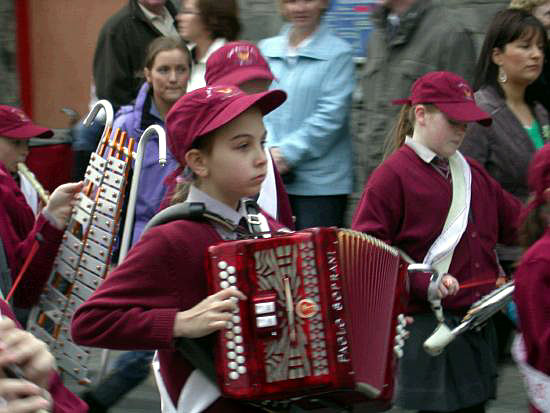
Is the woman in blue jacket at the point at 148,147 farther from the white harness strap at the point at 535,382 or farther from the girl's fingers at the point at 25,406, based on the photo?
the girl's fingers at the point at 25,406

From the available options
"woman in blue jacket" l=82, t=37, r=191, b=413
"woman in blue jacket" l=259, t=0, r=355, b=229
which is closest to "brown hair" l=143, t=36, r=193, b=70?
"woman in blue jacket" l=82, t=37, r=191, b=413

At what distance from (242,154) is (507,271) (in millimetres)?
2590

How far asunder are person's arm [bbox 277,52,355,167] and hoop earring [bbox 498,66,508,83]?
2.58ft

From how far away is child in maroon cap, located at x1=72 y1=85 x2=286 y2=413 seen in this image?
3.55m

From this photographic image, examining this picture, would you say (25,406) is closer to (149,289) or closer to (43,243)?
(149,289)

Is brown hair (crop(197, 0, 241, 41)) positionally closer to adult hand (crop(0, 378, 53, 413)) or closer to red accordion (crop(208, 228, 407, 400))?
red accordion (crop(208, 228, 407, 400))

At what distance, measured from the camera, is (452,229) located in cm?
499

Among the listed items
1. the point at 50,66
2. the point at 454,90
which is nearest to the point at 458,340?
the point at 454,90

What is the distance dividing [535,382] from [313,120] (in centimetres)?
269

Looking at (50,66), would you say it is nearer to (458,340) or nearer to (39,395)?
(458,340)

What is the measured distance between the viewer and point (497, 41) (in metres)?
6.26

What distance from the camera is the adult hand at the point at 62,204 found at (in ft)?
17.2

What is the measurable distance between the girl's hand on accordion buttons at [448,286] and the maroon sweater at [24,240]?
1.57 m

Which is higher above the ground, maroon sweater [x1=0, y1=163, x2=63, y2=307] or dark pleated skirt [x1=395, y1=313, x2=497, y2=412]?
maroon sweater [x1=0, y1=163, x2=63, y2=307]
